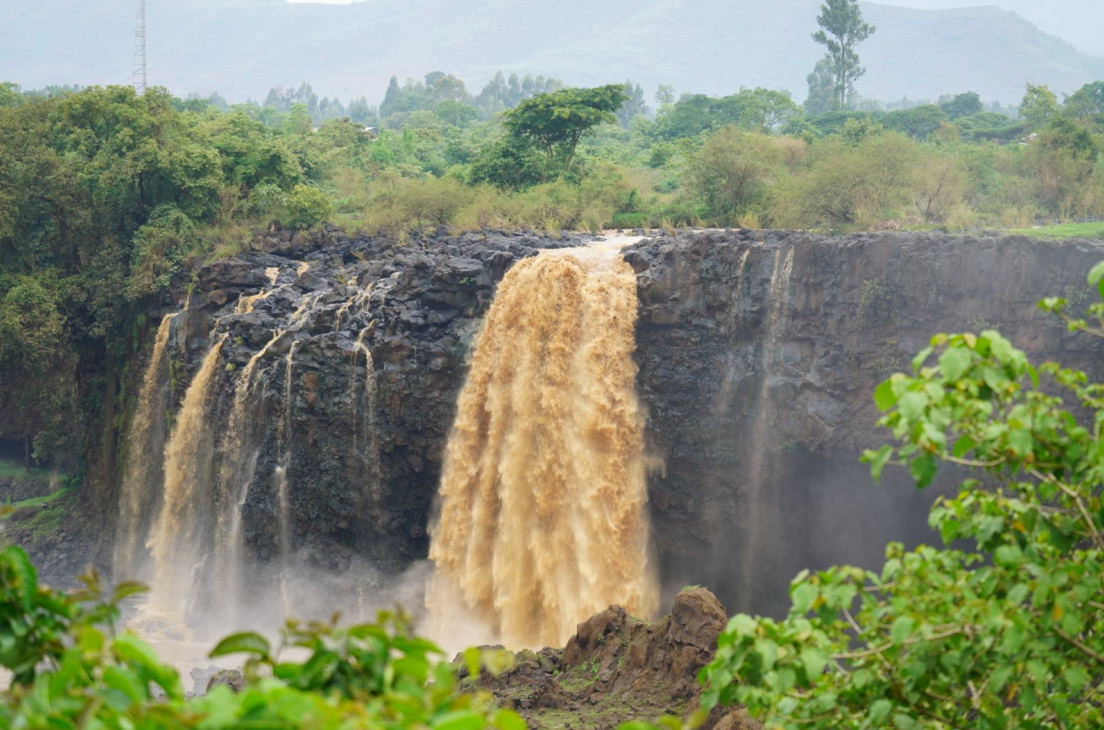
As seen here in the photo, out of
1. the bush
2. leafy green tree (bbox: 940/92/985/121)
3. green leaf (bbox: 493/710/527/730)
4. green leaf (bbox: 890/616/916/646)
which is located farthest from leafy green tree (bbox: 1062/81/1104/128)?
green leaf (bbox: 493/710/527/730)

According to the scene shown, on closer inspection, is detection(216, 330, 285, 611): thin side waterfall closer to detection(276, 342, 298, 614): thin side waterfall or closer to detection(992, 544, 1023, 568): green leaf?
detection(276, 342, 298, 614): thin side waterfall

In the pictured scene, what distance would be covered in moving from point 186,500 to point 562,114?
15.1m

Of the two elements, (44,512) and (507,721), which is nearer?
(507,721)

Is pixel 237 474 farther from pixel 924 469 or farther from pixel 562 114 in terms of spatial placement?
pixel 924 469

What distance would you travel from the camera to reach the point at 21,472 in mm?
29172

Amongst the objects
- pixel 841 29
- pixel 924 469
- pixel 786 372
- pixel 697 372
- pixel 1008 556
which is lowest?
pixel 697 372

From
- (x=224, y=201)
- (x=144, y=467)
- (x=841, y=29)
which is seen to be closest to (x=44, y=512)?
(x=144, y=467)

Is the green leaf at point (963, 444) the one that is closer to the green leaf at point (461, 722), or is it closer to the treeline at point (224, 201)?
the green leaf at point (461, 722)

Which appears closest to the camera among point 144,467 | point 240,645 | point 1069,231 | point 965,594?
point 240,645

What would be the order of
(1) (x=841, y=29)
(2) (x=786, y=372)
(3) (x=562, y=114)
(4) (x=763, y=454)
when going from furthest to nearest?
(1) (x=841, y=29) → (3) (x=562, y=114) → (4) (x=763, y=454) → (2) (x=786, y=372)

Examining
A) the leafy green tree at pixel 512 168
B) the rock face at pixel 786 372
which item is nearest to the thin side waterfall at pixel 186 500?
the rock face at pixel 786 372

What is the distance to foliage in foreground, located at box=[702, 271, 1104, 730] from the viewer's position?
15.3 feet

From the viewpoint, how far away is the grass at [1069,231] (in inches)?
795

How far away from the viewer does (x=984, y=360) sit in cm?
471
